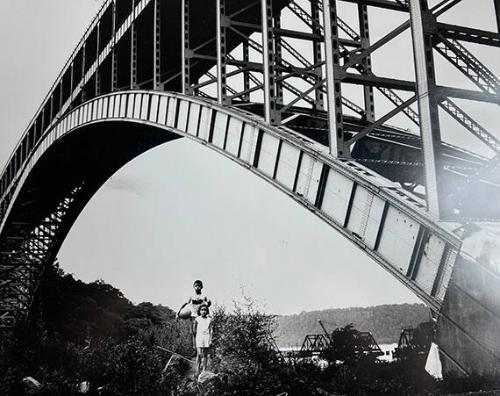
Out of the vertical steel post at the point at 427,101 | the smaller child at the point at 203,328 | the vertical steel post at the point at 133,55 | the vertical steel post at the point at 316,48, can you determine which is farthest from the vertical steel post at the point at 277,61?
the vertical steel post at the point at 133,55

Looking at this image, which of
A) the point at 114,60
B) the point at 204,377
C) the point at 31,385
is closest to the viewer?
the point at 204,377

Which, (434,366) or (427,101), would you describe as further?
(434,366)

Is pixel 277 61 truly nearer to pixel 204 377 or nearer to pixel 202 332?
pixel 202 332

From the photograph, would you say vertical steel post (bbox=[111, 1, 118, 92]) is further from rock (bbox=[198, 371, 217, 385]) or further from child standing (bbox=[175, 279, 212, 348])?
rock (bbox=[198, 371, 217, 385])

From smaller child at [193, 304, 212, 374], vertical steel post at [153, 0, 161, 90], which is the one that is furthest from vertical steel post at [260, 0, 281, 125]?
vertical steel post at [153, 0, 161, 90]

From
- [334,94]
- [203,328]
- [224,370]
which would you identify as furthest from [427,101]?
[224,370]

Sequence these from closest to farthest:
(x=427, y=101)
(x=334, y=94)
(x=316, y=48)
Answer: (x=427, y=101) → (x=334, y=94) → (x=316, y=48)

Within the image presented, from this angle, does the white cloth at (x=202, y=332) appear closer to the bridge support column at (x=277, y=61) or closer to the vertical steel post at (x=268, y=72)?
the vertical steel post at (x=268, y=72)
